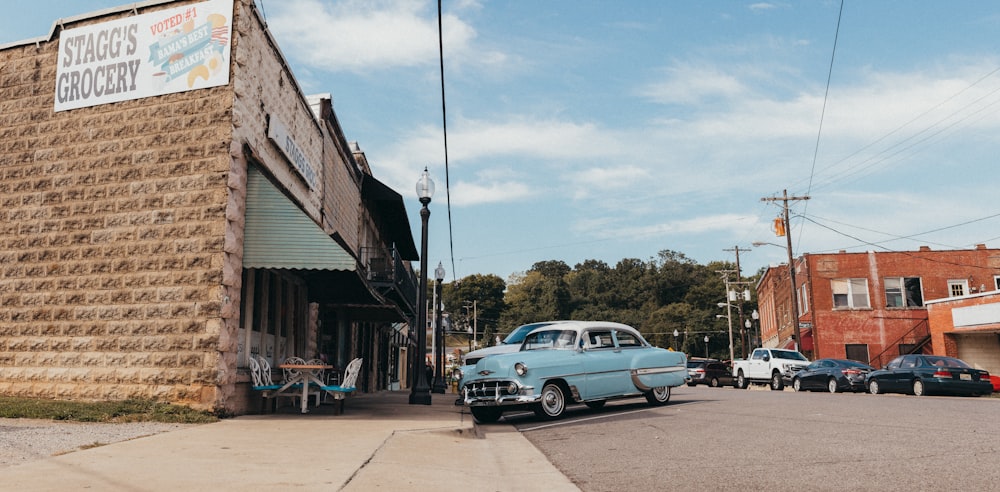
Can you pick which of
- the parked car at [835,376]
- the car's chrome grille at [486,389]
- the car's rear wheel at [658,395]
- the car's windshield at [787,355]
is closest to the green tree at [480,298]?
the car's windshield at [787,355]

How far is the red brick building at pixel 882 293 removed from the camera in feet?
138

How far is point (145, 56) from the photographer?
13.1 m

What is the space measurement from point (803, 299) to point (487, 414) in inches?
1520

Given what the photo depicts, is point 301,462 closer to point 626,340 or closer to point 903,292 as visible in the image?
point 626,340

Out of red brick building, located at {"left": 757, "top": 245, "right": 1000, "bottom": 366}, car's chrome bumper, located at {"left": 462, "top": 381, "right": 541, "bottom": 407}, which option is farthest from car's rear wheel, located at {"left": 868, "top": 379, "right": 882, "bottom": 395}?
red brick building, located at {"left": 757, "top": 245, "right": 1000, "bottom": 366}

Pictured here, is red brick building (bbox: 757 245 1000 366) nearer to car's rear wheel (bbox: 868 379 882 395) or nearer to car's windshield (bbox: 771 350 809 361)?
car's windshield (bbox: 771 350 809 361)

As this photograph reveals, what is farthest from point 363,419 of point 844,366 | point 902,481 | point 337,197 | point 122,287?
point 844,366

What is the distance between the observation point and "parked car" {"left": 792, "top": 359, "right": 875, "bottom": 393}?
25.0 m

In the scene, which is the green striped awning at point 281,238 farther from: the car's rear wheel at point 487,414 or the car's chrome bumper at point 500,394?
the car's rear wheel at point 487,414

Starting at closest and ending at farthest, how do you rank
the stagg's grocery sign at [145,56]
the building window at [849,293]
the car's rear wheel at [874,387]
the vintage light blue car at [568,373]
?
the vintage light blue car at [568,373]
the stagg's grocery sign at [145,56]
the car's rear wheel at [874,387]
the building window at [849,293]

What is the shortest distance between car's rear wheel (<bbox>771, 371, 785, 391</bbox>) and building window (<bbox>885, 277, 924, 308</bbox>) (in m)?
17.4

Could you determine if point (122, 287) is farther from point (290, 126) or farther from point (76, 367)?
point (290, 126)

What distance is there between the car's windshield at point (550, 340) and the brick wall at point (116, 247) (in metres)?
5.35

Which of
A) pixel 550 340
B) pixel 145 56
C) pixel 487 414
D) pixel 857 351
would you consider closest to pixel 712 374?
pixel 857 351
